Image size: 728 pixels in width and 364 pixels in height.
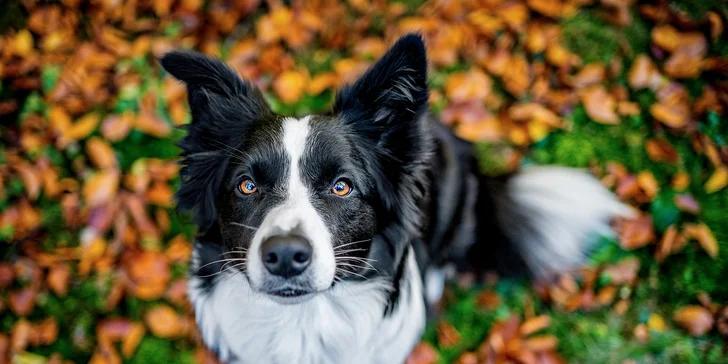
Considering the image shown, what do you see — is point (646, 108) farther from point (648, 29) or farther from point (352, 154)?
point (352, 154)

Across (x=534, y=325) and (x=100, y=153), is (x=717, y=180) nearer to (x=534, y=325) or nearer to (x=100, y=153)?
(x=534, y=325)

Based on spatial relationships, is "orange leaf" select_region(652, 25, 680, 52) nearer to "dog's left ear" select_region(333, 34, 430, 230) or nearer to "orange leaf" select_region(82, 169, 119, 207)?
"dog's left ear" select_region(333, 34, 430, 230)

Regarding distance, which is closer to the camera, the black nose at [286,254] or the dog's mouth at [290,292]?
the black nose at [286,254]

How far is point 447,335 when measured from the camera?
2.85m

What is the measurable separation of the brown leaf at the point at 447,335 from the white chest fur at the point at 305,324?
1.83 feet

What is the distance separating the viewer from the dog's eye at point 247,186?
2.00m

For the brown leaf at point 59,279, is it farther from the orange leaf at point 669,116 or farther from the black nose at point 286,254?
the orange leaf at point 669,116

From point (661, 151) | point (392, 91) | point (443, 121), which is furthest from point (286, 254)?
point (661, 151)

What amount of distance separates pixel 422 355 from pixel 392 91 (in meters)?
1.48

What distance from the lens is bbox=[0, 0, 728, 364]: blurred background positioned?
282cm

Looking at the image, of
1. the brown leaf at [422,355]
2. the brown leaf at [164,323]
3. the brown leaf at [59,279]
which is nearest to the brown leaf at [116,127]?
the brown leaf at [59,279]

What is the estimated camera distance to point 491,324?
2875mm

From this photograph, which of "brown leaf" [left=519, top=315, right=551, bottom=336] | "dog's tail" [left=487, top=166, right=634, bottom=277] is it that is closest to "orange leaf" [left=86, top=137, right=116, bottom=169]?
"dog's tail" [left=487, top=166, right=634, bottom=277]

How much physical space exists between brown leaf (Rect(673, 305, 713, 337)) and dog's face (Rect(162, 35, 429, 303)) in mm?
1636
